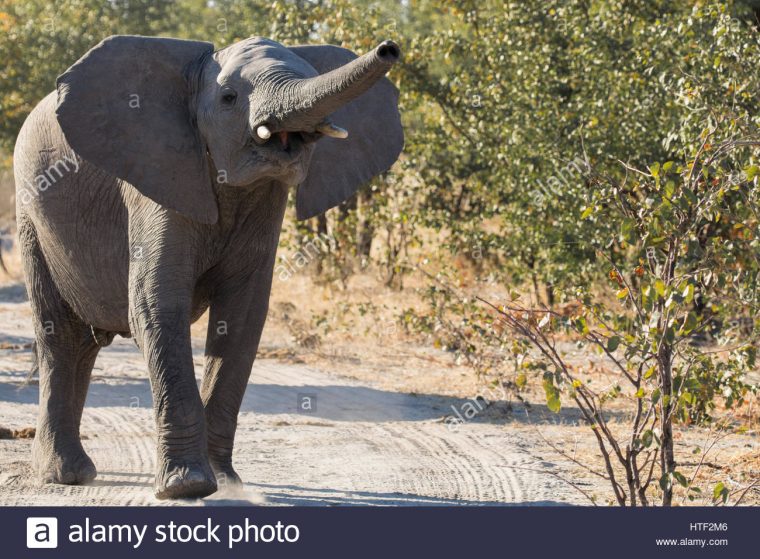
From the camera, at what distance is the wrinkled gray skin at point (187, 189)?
5680mm

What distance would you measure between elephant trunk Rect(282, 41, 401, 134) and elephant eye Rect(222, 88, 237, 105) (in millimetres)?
446

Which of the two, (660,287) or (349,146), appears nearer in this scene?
(660,287)

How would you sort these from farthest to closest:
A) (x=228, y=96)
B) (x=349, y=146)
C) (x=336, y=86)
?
(x=349, y=146)
(x=228, y=96)
(x=336, y=86)

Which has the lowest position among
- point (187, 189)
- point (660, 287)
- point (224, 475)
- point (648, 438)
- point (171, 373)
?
point (224, 475)

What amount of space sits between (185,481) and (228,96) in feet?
5.95

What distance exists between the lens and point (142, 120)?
6.04m

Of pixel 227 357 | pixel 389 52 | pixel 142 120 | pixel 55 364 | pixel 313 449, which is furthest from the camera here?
pixel 313 449

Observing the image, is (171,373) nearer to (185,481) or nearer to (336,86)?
(185,481)

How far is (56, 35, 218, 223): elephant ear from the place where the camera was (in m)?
5.92

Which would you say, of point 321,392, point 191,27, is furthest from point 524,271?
point 191,27

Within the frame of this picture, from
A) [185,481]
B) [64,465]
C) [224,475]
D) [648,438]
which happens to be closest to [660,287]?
[648,438]

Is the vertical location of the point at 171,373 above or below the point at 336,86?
below

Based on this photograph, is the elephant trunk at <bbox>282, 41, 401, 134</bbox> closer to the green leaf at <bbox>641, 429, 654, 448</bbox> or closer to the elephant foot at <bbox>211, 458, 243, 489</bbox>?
the green leaf at <bbox>641, 429, 654, 448</bbox>

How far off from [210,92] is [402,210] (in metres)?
6.82
